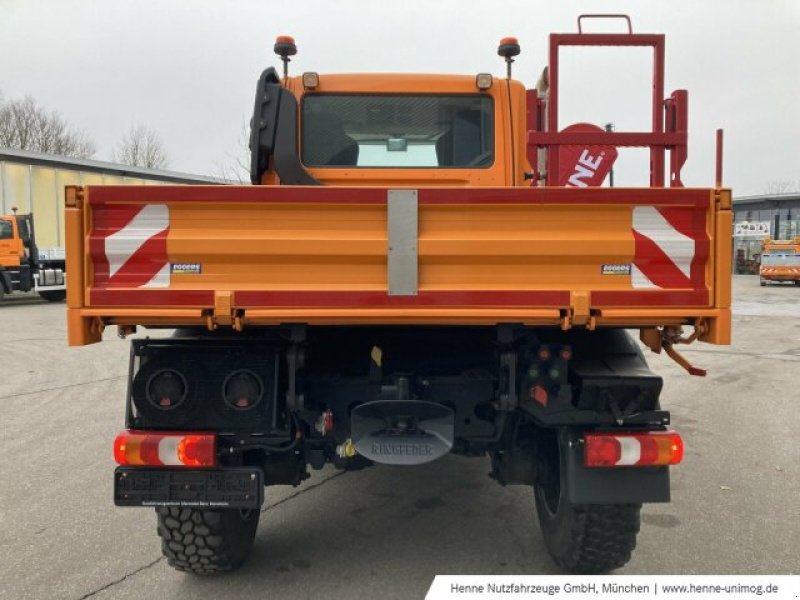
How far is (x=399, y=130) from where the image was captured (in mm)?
3930

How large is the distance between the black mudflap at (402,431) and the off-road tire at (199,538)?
2.71ft

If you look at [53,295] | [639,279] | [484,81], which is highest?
[484,81]

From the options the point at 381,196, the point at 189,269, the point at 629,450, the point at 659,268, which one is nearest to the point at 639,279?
the point at 659,268

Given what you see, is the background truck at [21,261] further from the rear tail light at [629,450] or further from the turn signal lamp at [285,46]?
the rear tail light at [629,450]

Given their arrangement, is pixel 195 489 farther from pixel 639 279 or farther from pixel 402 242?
pixel 639 279

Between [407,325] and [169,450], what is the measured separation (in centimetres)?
116

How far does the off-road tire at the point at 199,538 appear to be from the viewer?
293 centimetres

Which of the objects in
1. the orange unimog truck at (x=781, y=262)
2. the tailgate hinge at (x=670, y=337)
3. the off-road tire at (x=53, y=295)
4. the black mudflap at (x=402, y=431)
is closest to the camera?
the tailgate hinge at (x=670, y=337)

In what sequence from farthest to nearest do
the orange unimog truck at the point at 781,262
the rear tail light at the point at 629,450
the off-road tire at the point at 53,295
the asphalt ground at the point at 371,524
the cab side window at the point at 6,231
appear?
the orange unimog truck at the point at 781,262, the off-road tire at the point at 53,295, the cab side window at the point at 6,231, the asphalt ground at the point at 371,524, the rear tail light at the point at 629,450

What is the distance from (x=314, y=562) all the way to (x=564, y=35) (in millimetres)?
3007

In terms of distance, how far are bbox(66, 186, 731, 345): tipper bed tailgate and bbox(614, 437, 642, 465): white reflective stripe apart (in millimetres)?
549

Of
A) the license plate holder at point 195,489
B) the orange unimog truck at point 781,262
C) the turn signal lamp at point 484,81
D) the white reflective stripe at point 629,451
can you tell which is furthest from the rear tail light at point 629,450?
the orange unimog truck at point 781,262

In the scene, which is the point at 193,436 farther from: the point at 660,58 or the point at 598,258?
the point at 660,58

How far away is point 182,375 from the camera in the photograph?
267 cm
